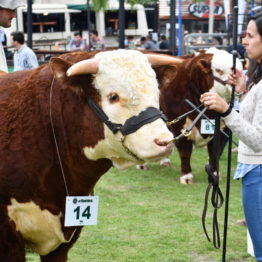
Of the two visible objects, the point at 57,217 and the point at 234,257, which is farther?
the point at 234,257

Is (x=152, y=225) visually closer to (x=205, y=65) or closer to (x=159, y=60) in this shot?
(x=205, y=65)

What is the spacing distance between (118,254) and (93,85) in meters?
2.76

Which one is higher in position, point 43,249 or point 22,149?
point 22,149

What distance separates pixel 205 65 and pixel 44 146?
5.45 meters

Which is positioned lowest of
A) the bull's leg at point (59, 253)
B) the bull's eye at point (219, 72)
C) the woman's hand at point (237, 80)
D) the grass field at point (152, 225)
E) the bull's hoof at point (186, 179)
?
the bull's hoof at point (186, 179)

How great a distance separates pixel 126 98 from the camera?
11.1ft

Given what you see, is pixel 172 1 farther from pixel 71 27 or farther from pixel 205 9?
pixel 205 9

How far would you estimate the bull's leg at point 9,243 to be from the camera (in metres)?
3.60

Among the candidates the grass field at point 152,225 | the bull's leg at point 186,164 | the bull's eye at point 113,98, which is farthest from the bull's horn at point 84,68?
the bull's leg at point 186,164

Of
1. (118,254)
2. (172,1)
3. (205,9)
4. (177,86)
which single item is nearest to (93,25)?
(205,9)

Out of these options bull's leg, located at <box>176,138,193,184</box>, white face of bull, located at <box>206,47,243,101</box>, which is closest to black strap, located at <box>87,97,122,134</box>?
white face of bull, located at <box>206,47,243,101</box>

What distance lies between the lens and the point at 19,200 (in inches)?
142

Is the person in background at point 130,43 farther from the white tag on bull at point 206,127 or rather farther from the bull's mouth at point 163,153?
the bull's mouth at point 163,153

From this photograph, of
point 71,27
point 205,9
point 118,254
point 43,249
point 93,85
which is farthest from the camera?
point 205,9
